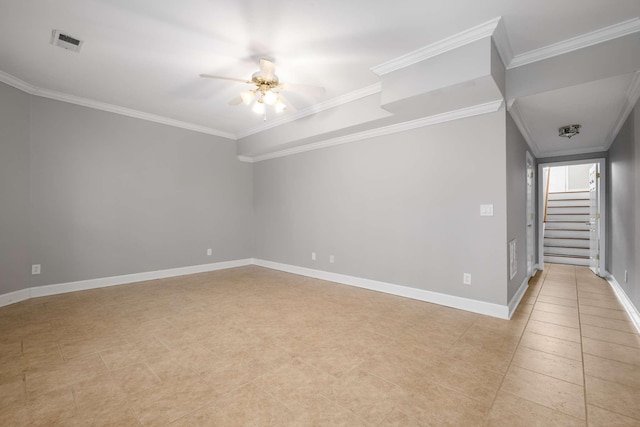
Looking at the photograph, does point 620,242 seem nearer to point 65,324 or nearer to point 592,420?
point 592,420

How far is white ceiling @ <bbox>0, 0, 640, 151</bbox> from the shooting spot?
2.16 meters

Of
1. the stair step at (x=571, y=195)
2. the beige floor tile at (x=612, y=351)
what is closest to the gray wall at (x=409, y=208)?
the beige floor tile at (x=612, y=351)

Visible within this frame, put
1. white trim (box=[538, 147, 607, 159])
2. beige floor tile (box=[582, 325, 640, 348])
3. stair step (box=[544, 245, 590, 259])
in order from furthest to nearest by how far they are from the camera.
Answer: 1. stair step (box=[544, 245, 590, 259])
2. white trim (box=[538, 147, 607, 159])
3. beige floor tile (box=[582, 325, 640, 348])

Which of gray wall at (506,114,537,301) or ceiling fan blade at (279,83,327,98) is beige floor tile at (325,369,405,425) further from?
ceiling fan blade at (279,83,327,98)

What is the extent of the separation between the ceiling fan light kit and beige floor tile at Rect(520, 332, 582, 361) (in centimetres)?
290

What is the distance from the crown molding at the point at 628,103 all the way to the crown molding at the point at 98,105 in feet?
18.3

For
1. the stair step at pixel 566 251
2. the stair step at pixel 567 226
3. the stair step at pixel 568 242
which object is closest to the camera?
the stair step at pixel 566 251

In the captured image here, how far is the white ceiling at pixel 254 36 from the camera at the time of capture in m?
2.16

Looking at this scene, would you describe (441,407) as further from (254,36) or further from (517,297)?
(254,36)

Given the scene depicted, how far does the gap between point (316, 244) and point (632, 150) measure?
412cm

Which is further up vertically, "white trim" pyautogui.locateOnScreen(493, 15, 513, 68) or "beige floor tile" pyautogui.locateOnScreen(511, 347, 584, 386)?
"white trim" pyautogui.locateOnScreen(493, 15, 513, 68)

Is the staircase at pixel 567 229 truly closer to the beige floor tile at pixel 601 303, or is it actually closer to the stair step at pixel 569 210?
the stair step at pixel 569 210

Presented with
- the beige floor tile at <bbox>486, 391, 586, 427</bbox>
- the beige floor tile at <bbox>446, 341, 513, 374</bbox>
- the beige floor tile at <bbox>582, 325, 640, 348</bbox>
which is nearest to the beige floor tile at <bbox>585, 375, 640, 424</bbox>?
the beige floor tile at <bbox>486, 391, 586, 427</bbox>

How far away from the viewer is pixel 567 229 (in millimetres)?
6750
